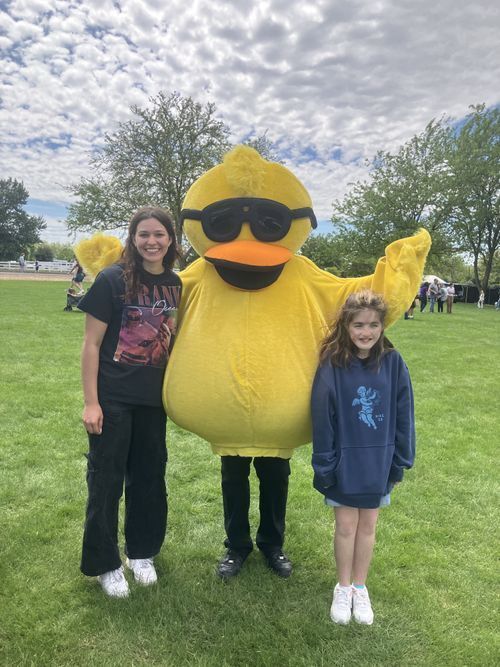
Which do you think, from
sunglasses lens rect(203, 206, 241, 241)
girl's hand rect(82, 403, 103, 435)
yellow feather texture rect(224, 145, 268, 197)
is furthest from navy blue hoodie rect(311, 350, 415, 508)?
girl's hand rect(82, 403, 103, 435)

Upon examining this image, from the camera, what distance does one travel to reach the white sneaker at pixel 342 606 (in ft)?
8.05

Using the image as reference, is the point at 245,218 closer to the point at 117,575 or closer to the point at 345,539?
the point at 345,539

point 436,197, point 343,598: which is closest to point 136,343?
point 343,598

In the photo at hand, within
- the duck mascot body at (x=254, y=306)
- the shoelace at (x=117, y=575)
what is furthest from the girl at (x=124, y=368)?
the duck mascot body at (x=254, y=306)

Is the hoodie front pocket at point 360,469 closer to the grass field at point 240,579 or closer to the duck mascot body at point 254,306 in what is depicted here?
the duck mascot body at point 254,306

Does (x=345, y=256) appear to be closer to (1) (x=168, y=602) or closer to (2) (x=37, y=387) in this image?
(2) (x=37, y=387)

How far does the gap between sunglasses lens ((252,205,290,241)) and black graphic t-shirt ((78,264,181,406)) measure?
57 centimetres

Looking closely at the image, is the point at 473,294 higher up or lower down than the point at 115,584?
higher up

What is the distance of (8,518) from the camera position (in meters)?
3.38

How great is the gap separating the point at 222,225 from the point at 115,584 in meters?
2.02

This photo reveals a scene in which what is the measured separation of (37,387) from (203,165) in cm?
1964

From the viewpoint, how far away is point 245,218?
7.83ft

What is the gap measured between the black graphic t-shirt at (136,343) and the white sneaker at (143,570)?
102 cm

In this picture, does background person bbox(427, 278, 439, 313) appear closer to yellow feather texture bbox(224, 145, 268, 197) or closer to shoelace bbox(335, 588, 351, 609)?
shoelace bbox(335, 588, 351, 609)
